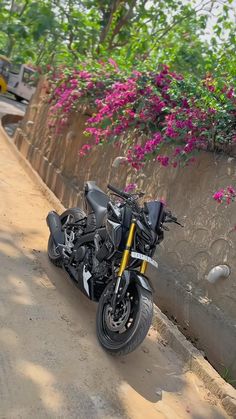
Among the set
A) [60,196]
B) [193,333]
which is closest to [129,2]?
[60,196]

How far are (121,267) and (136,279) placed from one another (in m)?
0.15

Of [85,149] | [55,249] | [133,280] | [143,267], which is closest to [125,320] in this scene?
[133,280]

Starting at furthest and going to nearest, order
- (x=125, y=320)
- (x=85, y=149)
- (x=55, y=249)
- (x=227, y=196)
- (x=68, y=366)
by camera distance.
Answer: (x=85, y=149) < (x=55, y=249) < (x=227, y=196) < (x=125, y=320) < (x=68, y=366)

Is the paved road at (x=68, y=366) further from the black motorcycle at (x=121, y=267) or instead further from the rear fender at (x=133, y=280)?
the rear fender at (x=133, y=280)

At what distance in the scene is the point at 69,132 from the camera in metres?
7.96

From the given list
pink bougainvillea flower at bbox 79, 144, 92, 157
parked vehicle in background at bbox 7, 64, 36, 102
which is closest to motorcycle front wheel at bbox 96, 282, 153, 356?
pink bougainvillea flower at bbox 79, 144, 92, 157

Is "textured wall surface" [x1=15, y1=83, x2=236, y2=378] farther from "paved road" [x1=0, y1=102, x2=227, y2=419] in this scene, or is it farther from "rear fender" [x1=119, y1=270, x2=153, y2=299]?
"rear fender" [x1=119, y1=270, x2=153, y2=299]

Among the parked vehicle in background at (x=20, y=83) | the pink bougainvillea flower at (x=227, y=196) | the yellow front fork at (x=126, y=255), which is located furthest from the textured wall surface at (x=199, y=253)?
the parked vehicle in background at (x=20, y=83)

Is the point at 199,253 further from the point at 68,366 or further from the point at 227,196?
the point at 68,366

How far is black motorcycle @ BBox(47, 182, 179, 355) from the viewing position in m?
3.37

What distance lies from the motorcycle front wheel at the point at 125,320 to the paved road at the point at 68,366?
13 centimetres

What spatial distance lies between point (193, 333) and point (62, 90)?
5784mm

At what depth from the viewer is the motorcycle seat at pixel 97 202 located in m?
4.14

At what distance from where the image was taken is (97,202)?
436cm
